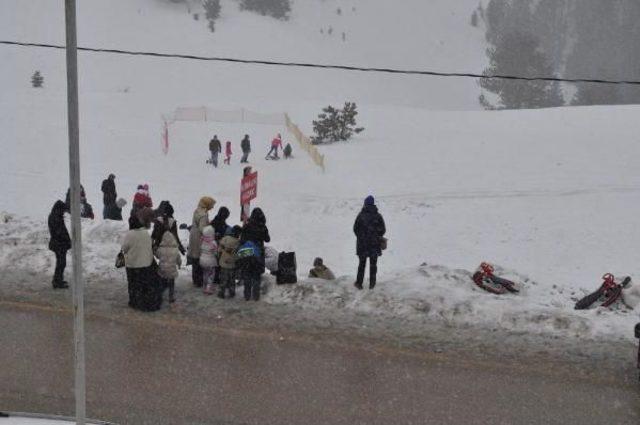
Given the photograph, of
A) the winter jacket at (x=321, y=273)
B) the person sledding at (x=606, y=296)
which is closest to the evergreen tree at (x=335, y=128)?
the winter jacket at (x=321, y=273)

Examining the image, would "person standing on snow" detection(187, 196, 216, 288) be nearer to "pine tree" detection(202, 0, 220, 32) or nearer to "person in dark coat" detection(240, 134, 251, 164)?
"person in dark coat" detection(240, 134, 251, 164)

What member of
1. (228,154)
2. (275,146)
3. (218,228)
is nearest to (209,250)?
(218,228)

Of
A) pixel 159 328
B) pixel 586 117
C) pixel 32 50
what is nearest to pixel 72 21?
pixel 159 328

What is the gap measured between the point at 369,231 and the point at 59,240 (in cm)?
470

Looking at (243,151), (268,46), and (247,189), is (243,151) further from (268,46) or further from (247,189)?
(268,46)

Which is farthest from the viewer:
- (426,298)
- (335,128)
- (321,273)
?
(335,128)

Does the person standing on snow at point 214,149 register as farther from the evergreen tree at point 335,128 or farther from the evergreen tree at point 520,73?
the evergreen tree at point 520,73

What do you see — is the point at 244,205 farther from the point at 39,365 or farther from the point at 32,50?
the point at 32,50

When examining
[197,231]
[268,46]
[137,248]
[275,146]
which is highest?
[268,46]

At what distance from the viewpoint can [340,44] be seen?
328ft

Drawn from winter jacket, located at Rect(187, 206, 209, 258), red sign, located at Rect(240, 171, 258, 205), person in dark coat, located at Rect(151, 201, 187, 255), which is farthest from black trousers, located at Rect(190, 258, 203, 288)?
red sign, located at Rect(240, 171, 258, 205)

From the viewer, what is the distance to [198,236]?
11.9m

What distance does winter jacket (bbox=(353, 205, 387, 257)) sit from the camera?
11.7 metres

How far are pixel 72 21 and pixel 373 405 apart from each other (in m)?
5.21
